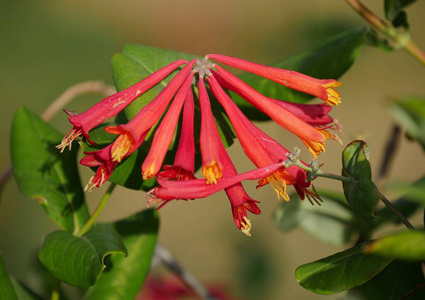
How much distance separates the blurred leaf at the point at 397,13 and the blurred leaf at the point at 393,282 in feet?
1.96

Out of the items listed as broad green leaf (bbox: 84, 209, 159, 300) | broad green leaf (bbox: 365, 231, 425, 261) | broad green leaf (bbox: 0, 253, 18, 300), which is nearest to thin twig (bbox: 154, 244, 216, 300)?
broad green leaf (bbox: 84, 209, 159, 300)

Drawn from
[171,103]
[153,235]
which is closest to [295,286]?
[153,235]

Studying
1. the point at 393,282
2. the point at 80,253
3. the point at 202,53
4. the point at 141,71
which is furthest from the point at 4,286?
the point at 202,53

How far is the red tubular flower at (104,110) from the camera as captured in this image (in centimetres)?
89

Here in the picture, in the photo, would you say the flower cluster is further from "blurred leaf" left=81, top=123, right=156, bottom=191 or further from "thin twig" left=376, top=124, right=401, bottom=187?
"thin twig" left=376, top=124, right=401, bottom=187

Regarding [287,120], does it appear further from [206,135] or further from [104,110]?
[104,110]

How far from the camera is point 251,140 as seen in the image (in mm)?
913

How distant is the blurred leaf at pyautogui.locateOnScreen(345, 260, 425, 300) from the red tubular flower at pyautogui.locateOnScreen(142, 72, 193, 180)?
18.4 inches

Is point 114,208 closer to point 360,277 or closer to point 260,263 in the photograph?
point 260,263

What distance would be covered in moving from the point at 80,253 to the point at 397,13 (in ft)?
3.03

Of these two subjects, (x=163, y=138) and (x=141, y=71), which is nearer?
(x=163, y=138)

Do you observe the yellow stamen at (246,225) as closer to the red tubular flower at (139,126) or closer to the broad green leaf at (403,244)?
the red tubular flower at (139,126)

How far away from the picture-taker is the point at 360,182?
80 centimetres

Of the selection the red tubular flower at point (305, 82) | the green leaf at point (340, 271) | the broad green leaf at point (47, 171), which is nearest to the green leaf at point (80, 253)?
the broad green leaf at point (47, 171)
